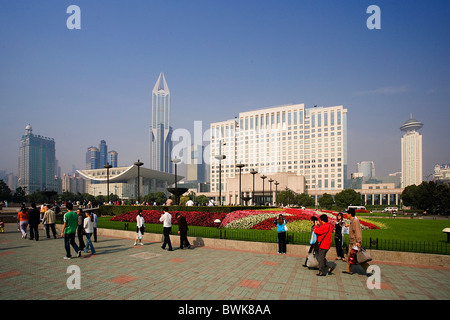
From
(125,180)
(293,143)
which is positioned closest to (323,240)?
(293,143)

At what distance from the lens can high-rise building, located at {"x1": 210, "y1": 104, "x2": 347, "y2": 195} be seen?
104562 mm

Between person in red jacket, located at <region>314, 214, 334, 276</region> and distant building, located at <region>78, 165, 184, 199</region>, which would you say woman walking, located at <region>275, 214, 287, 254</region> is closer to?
person in red jacket, located at <region>314, 214, 334, 276</region>

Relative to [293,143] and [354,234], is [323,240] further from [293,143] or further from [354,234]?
[293,143]

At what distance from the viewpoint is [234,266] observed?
26.8 ft

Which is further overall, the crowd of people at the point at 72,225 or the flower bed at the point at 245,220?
the flower bed at the point at 245,220

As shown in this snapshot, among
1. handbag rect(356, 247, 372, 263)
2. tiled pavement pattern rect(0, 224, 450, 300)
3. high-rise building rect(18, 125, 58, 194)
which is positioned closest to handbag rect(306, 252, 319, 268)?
tiled pavement pattern rect(0, 224, 450, 300)

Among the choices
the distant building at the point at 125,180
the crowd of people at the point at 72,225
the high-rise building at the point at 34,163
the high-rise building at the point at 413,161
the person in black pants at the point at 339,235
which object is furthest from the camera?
the high-rise building at the point at 413,161

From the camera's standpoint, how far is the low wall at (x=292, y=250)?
8406 millimetres

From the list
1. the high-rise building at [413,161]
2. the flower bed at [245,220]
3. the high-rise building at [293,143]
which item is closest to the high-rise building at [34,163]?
the high-rise building at [293,143]

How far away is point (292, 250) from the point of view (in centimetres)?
1007

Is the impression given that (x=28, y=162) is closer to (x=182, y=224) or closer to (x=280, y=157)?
(x=280, y=157)

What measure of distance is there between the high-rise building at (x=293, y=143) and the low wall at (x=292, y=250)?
Result: 88.3m

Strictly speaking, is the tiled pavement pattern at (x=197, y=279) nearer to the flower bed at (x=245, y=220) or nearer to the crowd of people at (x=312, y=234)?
the crowd of people at (x=312, y=234)

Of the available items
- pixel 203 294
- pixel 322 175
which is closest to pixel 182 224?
pixel 203 294
